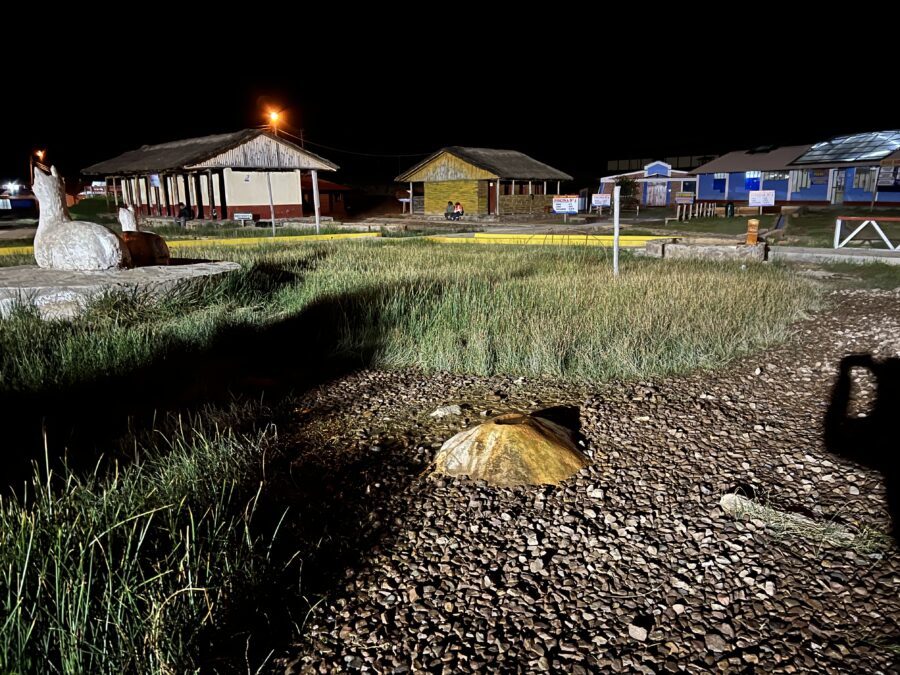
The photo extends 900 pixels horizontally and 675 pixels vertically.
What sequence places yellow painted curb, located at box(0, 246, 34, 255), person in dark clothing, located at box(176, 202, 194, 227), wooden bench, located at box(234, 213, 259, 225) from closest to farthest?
yellow painted curb, located at box(0, 246, 34, 255) < wooden bench, located at box(234, 213, 259, 225) < person in dark clothing, located at box(176, 202, 194, 227)

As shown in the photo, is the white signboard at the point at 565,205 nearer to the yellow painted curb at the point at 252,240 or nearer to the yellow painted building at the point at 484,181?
the yellow painted curb at the point at 252,240

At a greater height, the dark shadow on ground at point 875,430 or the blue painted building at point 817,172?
the blue painted building at point 817,172

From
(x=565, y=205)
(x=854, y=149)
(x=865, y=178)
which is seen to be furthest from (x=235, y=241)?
(x=854, y=149)

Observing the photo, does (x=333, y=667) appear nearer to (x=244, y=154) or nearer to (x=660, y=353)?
(x=660, y=353)

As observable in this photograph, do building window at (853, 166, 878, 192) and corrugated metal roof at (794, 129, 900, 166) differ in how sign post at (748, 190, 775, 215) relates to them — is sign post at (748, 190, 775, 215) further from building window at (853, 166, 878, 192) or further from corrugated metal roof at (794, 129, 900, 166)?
building window at (853, 166, 878, 192)

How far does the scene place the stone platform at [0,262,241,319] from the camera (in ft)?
23.4

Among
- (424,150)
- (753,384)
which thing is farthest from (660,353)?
(424,150)

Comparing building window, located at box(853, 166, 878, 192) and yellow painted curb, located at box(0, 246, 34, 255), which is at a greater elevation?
building window, located at box(853, 166, 878, 192)

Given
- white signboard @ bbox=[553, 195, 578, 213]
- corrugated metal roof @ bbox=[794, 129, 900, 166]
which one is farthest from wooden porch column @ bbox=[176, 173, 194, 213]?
corrugated metal roof @ bbox=[794, 129, 900, 166]

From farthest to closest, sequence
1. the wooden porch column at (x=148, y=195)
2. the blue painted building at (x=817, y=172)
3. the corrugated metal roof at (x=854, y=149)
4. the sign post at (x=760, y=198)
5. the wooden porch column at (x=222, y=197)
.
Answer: the wooden porch column at (x=148, y=195), the corrugated metal roof at (x=854, y=149), the blue painted building at (x=817, y=172), the wooden porch column at (x=222, y=197), the sign post at (x=760, y=198)

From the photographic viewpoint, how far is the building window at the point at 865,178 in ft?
108

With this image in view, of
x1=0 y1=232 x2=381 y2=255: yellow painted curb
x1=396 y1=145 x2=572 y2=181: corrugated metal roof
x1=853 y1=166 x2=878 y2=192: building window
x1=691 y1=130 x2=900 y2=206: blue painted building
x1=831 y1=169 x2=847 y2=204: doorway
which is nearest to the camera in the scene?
x1=0 y1=232 x2=381 y2=255: yellow painted curb

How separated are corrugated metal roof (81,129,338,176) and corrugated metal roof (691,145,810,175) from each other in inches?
866

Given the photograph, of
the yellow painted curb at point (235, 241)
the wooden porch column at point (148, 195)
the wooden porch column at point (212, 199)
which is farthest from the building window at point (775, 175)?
the wooden porch column at point (148, 195)
